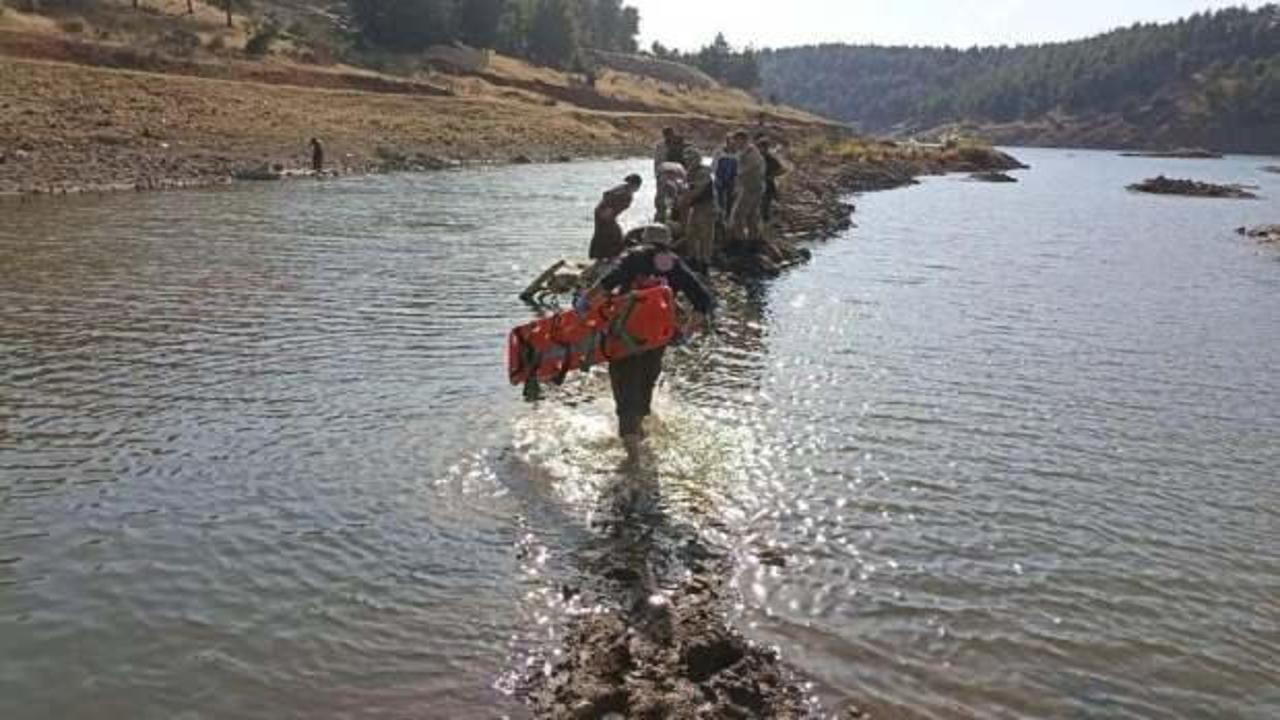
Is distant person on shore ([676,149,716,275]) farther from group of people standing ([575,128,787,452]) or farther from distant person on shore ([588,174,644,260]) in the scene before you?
distant person on shore ([588,174,644,260])

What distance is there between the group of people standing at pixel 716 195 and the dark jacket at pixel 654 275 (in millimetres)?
11483

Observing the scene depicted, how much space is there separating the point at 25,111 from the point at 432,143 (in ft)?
76.2

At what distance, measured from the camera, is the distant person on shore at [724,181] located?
24.9m

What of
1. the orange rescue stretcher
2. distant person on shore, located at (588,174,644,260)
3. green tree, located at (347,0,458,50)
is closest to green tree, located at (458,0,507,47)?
green tree, located at (347,0,458,50)

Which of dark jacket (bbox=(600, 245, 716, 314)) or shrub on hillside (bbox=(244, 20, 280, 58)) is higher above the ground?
shrub on hillside (bbox=(244, 20, 280, 58))

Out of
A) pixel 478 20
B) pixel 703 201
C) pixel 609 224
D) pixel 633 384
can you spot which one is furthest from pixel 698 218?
pixel 478 20

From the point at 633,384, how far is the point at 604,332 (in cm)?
66

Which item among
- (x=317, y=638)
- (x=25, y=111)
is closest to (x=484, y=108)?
(x=25, y=111)

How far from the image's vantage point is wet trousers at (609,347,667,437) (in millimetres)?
11422

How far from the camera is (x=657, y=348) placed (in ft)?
37.2

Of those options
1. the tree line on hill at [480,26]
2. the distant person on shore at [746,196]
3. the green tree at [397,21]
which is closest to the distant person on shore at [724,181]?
the distant person on shore at [746,196]

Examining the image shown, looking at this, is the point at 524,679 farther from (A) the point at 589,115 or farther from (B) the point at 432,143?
(A) the point at 589,115

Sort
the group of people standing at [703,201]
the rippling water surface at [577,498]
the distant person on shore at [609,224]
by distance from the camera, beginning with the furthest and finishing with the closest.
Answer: the group of people standing at [703,201]
the distant person on shore at [609,224]
the rippling water surface at [577,498]

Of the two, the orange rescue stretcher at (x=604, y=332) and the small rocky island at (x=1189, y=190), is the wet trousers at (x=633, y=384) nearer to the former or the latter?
the orange rescue stretcher at (x=604, y=332)
